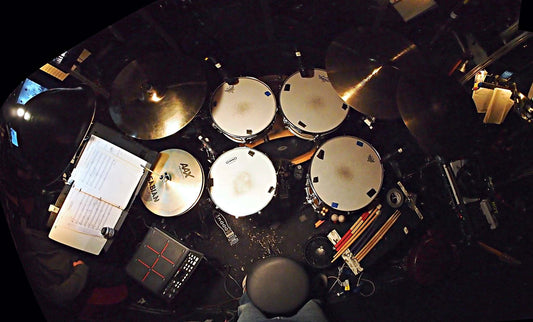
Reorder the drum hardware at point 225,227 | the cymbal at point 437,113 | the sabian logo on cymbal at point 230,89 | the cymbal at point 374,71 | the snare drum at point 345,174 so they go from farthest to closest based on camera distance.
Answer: the drum hardware at point 225,227 → the sabian logo on cymbal at point 230,89 → the snare drum at point 345,174 → the cymbal at point 374,71 → the cymbal at point 437,113

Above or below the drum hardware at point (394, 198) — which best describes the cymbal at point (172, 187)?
above

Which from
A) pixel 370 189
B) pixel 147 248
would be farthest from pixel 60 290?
pixel 370 189

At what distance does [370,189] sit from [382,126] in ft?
3.09

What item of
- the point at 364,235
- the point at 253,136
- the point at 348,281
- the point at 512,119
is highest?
the point at 253,136

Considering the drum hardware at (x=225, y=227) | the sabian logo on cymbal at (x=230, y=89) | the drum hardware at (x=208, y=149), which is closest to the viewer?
the sabian logo on cymbal at (x=230, y=89)

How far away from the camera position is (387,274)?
314cm

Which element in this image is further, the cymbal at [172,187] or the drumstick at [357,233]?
the drumstick at [357,233]

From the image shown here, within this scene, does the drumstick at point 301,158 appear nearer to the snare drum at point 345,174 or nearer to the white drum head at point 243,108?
the snare drum at point 345,174

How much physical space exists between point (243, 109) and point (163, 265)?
146 centimetres

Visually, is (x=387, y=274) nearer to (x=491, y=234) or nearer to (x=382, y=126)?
(x=491, y=234)

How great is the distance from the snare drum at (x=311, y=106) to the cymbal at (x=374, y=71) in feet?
1.26

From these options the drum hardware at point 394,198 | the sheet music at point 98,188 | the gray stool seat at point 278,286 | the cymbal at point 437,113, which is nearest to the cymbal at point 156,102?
the sheet music at point 98,188

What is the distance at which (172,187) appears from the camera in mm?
2916

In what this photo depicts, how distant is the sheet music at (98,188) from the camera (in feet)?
8.13
